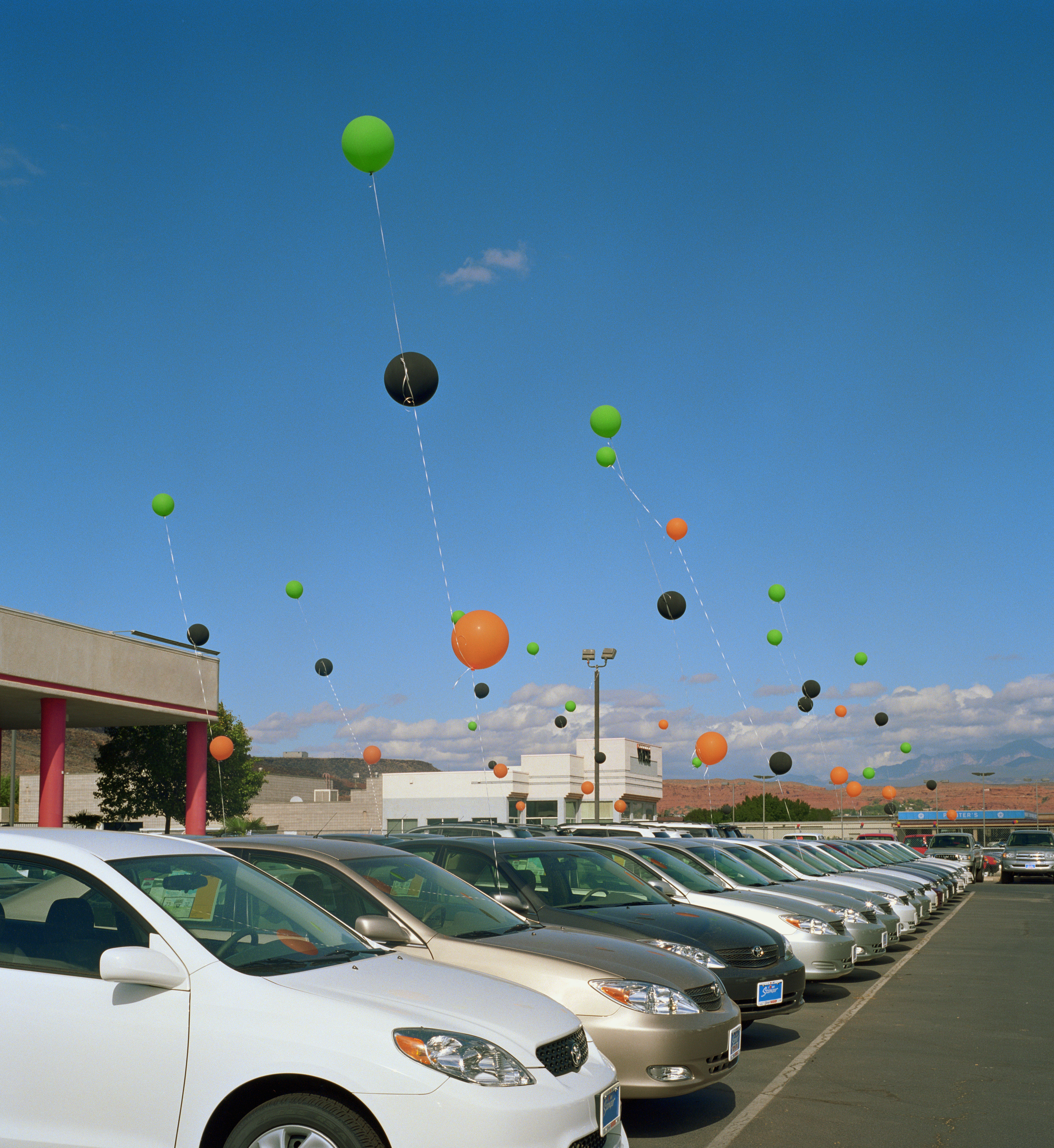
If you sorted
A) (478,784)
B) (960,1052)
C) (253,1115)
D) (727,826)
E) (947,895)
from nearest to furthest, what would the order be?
1. (253,1115)
2. (960,1052)
3. (947,895)
4. (727,826)
5. (478,784)

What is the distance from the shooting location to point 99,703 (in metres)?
27.6

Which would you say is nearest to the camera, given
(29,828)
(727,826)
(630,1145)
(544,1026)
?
(544,1026)

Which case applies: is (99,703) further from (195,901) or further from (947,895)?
(195,901)

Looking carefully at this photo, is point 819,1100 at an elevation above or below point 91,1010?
below

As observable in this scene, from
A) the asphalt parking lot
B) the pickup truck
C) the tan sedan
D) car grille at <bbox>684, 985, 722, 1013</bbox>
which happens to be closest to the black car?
the asphalt parking lot

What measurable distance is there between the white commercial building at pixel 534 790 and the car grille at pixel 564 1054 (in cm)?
6087

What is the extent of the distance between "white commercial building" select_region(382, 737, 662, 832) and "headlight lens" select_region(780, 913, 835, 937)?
5432 cm

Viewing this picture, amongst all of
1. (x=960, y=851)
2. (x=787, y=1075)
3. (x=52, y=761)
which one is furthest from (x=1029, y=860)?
(x=787, y=1075)

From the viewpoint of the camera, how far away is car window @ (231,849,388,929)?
Answer: 664cm

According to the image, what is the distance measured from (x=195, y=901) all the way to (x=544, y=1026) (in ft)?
5.16

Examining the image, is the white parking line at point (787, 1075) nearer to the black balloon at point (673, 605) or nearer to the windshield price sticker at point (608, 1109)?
the windshield price sticker at point (608, 1109)

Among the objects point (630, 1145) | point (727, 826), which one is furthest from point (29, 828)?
point (727, 826)

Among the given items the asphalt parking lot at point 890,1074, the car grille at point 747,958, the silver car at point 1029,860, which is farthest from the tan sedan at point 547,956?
the silver car at point 1029,860

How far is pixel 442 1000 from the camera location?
4.43 metres
